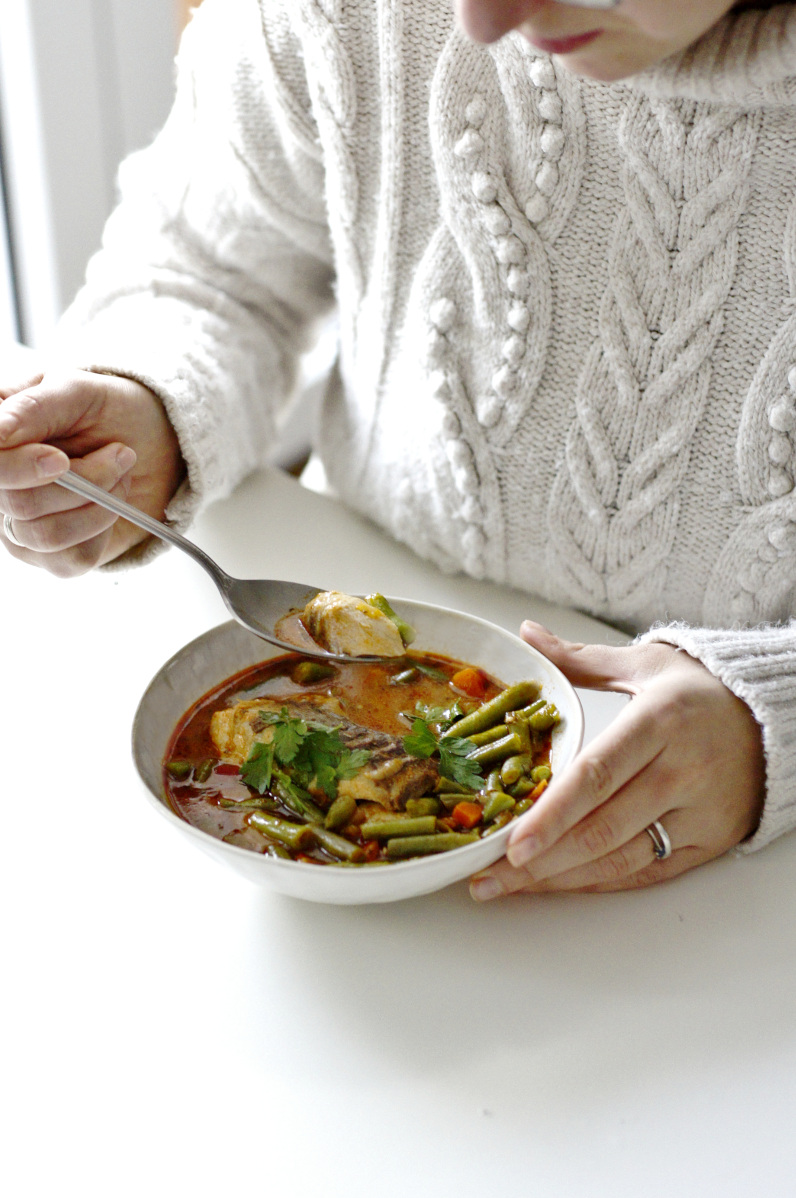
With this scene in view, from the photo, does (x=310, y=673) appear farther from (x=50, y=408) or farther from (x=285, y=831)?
(x=50, y=408)

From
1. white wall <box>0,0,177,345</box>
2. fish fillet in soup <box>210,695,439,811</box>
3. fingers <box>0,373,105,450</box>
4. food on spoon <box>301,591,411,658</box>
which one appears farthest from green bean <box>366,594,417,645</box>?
white wall <box>0,0,177,345</box>

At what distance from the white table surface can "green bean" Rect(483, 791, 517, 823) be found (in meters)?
0.09

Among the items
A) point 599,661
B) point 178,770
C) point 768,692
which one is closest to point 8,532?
point 178,770

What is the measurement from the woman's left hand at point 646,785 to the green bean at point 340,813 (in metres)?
0.10

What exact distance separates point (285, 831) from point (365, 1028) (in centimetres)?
14

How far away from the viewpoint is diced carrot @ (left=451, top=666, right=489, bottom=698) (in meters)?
0.85

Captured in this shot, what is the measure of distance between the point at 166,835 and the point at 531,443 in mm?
512

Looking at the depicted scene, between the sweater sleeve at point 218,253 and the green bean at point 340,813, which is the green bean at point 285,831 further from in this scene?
the sweater sleeve at point 218,253

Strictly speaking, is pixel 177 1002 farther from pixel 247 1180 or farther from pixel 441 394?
pixel 441 394

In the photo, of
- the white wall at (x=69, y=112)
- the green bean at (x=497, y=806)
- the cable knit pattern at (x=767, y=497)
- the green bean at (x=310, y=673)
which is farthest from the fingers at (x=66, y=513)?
the white wall at (x=69, y=112)

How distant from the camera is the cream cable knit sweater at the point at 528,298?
2.92ft

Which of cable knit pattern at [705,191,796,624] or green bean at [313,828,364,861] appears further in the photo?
cable knit pattern at [705,191,796,624]

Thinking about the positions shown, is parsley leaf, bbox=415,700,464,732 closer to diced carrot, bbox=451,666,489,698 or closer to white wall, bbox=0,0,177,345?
diced carrot, bbox=451,666,489,698

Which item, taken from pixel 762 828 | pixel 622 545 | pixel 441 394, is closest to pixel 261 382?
pixel 441 394
